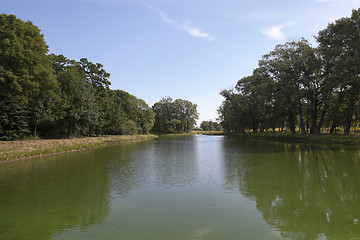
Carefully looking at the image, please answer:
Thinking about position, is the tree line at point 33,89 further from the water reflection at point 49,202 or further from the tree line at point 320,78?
the tree line at point 320,78

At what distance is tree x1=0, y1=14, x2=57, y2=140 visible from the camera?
88.1 ft

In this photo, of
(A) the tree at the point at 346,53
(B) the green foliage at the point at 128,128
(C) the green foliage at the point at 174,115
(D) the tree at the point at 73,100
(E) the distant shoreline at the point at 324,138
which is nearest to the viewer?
(A) the tree at the point at 346,53

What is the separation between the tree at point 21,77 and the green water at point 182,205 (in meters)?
17.4

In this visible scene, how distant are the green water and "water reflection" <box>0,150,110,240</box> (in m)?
0.03

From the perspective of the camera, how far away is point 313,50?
43438mm

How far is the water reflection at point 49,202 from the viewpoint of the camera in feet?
22.9

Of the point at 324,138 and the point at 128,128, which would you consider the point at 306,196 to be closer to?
the point at 324,138

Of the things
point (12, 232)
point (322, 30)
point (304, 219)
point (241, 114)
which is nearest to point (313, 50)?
point (322, 30)

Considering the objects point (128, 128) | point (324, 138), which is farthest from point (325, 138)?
point (128, 128)

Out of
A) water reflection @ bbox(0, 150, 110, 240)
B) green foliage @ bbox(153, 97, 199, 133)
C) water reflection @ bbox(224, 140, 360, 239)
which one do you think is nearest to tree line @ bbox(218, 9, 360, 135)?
water reflection @ bbox(224, 140, 360, 239)

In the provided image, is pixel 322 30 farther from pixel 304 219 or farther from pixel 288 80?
pixel 304 219

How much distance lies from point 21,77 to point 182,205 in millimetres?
28574

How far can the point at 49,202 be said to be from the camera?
31.3ft

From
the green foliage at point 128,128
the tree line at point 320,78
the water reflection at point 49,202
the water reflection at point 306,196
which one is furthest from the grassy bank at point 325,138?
the green foliage at point 128,128
